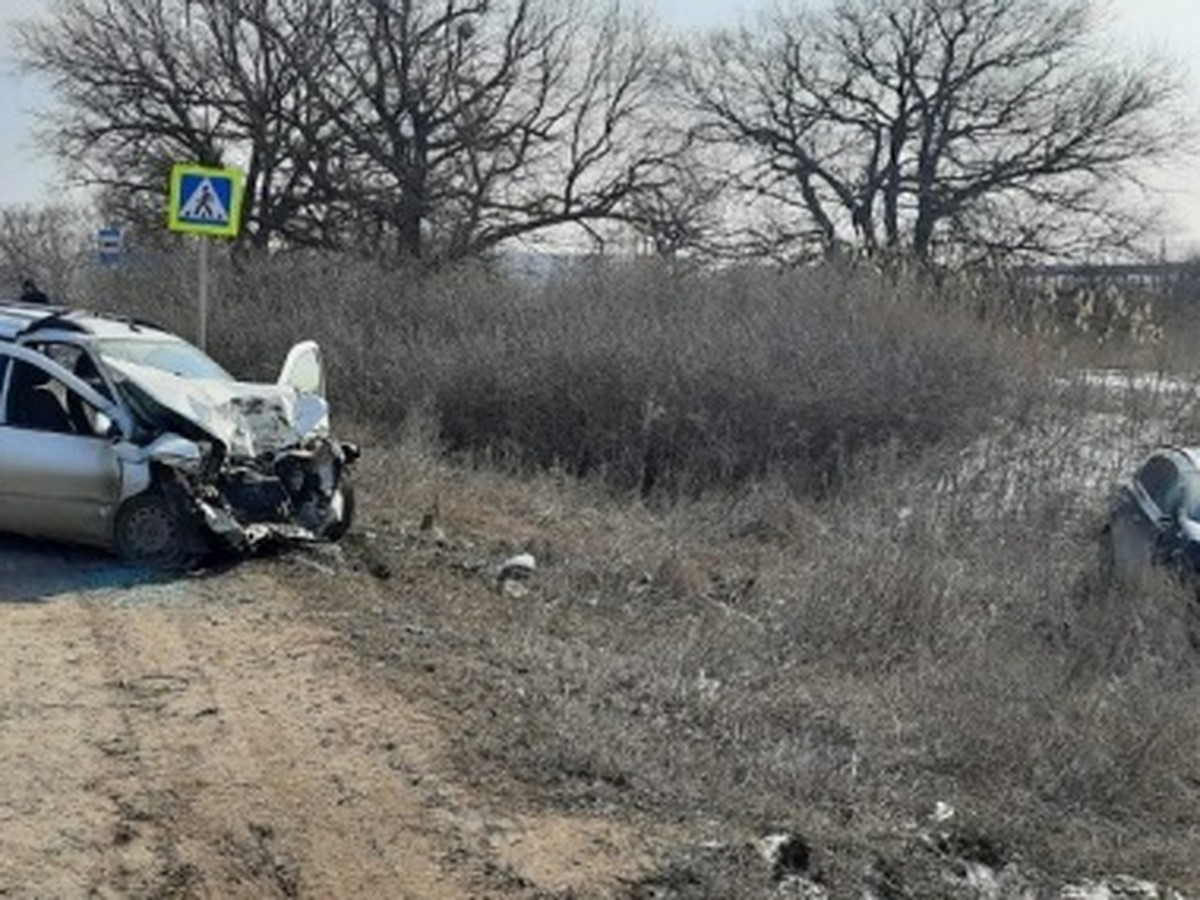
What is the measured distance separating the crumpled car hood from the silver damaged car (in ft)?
0.04

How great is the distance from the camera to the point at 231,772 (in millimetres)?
4773

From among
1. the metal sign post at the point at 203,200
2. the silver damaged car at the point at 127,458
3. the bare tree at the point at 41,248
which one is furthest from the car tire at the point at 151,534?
the bare tree at the point at 41,248

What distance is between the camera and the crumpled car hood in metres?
8.20

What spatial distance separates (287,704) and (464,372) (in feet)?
36.9

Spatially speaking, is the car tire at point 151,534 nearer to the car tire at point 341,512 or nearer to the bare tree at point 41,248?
the car tire at point 341,512

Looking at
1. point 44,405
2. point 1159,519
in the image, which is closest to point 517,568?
point 44,405

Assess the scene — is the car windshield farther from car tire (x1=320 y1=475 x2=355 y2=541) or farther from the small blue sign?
the small blue sign

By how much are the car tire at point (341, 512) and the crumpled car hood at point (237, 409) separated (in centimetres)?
44

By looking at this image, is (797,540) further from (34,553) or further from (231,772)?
(231,772)

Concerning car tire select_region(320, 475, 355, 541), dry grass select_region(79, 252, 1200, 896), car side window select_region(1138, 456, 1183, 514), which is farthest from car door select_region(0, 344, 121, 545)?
car side window select_region(1138, 456, 1183, 514)

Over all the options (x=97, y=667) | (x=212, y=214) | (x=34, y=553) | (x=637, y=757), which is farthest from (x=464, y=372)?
(x=637, y=757)

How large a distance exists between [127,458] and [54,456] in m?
0.52

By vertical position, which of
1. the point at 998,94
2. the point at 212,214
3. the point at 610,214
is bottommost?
the point at 212,214

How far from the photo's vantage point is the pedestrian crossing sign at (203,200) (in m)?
11.1
